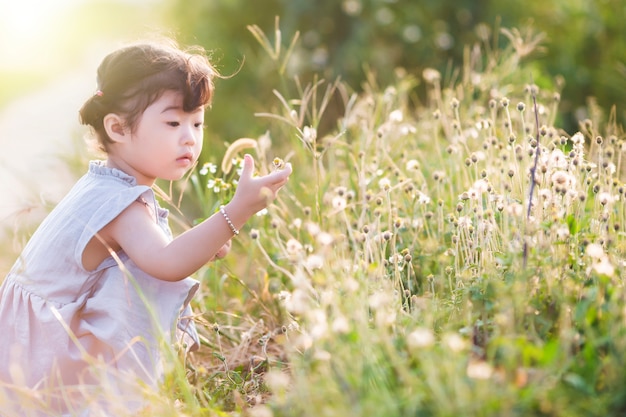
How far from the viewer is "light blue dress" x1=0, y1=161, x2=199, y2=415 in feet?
7.84

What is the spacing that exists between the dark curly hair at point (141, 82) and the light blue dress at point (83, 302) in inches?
8.8

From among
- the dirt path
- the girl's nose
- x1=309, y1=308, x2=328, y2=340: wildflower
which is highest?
the girl's nose

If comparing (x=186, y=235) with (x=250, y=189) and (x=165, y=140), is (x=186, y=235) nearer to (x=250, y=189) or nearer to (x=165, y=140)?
(x=250, y=189)

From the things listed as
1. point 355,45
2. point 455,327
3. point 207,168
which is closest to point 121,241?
point 207,168

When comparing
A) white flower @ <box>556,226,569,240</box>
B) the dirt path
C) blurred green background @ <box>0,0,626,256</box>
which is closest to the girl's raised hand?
white flower @ <box>556,226,569,240</box>

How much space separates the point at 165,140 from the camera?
2.46m

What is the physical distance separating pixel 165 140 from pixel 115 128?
0.18 meters

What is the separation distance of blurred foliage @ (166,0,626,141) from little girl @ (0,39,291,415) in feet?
14.8

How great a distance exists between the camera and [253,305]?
3.35 metres

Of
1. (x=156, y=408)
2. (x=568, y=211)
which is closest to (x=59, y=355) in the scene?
(x=156, y=408)

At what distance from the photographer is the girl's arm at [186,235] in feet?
7.49

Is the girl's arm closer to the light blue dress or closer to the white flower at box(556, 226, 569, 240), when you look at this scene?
the light blue dress

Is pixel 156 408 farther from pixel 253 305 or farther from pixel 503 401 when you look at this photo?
pixel 253 305

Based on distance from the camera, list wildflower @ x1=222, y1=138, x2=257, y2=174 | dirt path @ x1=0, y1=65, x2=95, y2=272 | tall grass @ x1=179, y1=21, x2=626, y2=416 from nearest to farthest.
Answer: tall grass @ x1=179, y1=21, x2=626, y2=416 → wildflower @ x1=222, y1=138, x2=257, y2=174 → dirt path @ x1=0, y1=65, x2=95, y2=272
